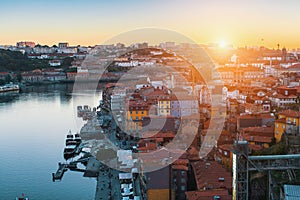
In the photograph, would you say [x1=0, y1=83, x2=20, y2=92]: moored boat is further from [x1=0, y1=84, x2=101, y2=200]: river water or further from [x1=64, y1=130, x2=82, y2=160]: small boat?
[x1=64, y1=130, x2=82, y2=160]: small boat

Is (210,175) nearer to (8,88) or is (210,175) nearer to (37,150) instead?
(37,150)

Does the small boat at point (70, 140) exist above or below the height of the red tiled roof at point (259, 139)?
below

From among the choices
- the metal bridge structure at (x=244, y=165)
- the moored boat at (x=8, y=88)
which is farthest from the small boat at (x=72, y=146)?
the moored boat at (x=8, y=88)

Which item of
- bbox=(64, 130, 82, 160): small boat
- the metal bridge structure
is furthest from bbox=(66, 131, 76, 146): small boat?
the metal bridge structure

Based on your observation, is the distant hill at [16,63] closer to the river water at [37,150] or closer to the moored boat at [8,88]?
the moored boat at [8,88]

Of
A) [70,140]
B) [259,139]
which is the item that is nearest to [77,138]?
[70,140]

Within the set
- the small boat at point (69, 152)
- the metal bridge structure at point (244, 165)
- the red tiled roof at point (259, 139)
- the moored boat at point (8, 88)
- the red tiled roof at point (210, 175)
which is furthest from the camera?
the moored boat at point (8, 88)

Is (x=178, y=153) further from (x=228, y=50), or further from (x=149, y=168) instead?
(x=228, y=50)
